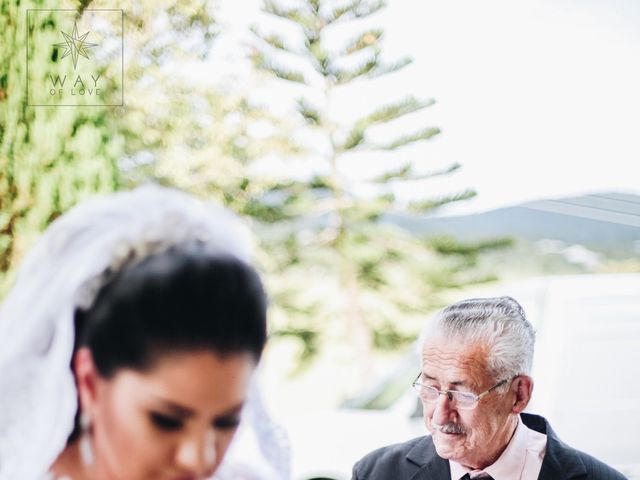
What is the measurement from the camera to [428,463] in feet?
6.13

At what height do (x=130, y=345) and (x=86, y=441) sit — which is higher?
(x=130, y=345)

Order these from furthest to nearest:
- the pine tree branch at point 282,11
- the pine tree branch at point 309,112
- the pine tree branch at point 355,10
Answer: the pine tree branch at point 309,112, the pine tree branch at point 282,11, the pine tree branch at point 355,10

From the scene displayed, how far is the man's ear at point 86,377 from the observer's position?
90cm

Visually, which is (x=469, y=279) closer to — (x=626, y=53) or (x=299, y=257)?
(x=299, y=257)

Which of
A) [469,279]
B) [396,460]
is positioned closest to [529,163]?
[469,279]

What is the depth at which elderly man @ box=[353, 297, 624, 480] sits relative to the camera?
175cm

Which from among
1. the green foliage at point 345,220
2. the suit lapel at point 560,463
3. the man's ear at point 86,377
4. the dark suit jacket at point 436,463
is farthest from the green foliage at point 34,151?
the green foliage at point 345,220

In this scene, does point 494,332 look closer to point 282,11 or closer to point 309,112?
point 282,11

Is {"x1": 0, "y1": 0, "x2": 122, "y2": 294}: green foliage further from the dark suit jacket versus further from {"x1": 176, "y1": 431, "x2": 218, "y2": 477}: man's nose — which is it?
{"x1": 176, "y1": 431, "x2": 218, "y2": 477}: man's nose

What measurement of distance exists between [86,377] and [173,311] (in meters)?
0.12

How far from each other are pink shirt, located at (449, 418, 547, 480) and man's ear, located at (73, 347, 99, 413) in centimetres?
113

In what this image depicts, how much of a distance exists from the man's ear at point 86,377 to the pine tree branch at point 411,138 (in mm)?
4396

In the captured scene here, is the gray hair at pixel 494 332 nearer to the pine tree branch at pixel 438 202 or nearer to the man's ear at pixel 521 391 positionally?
the man's ear at pixel 521 391
